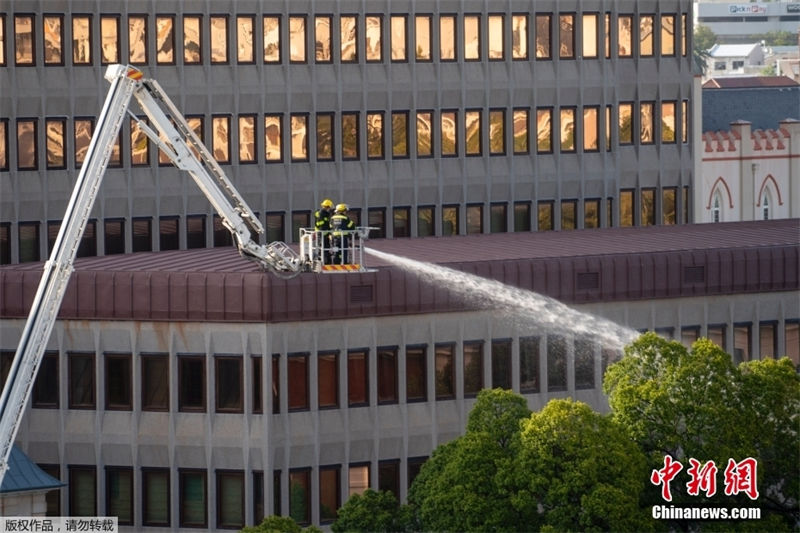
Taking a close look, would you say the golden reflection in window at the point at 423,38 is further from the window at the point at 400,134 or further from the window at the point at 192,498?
the window at the point at 192,498

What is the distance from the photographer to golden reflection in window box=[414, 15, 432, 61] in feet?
340

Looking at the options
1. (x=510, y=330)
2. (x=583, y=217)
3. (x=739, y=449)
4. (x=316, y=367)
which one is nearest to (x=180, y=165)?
(x=316, y=367)

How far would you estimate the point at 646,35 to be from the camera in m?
109

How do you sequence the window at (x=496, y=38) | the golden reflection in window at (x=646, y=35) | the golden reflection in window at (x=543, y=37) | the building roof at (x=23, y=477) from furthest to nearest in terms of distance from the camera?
1. the golden reflection in window at (x=646, y=35)
2. the golden reflection in window at (x=543, y=37)
3. the window at (x=496, y=38)
4. the building roof at (x=23, y=477)

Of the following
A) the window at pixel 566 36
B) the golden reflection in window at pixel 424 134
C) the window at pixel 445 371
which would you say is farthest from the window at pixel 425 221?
the window at pixel 445 371

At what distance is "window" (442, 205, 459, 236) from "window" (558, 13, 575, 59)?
788 centimetres

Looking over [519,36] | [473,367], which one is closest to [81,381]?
[473,367]

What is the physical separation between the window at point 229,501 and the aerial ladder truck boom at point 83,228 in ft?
22.6

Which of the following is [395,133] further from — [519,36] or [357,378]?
[357,378]

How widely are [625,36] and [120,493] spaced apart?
36.4 metres

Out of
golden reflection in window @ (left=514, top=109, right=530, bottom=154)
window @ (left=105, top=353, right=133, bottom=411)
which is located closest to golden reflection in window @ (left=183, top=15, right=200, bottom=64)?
golden reflection in window @ (left=514, top=109, right=530, bottom=154)

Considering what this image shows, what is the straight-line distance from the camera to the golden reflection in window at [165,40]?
98562 mm

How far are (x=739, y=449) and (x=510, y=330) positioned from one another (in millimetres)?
19411

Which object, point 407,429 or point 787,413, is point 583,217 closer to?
Answer: point 407,429
